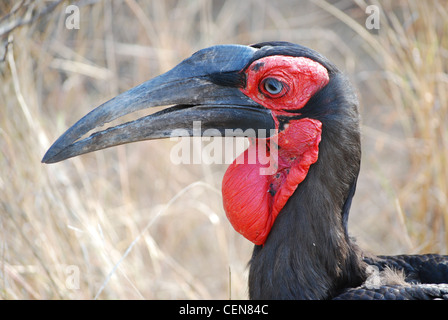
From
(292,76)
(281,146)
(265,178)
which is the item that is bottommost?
(265,178)

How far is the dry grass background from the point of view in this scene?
304 cm

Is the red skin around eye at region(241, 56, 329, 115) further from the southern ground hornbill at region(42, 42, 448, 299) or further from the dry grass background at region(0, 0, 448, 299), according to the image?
the dry grass background at region(0, 0, 448, 299)

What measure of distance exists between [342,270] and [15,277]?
164cm

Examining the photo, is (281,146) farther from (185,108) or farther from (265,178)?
(185,108)

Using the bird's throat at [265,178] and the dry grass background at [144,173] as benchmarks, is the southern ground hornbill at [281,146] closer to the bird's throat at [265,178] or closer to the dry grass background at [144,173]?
the bird's throat at [265,178]

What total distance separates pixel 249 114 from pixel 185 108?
25 centimetres

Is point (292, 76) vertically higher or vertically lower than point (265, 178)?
higher

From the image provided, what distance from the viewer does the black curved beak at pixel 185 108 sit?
2158 millimetres

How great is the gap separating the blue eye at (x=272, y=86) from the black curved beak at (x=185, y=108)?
0.27ft

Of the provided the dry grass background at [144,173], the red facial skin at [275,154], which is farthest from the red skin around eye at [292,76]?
the dry grass background at [144,173]

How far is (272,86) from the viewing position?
2.21 meters

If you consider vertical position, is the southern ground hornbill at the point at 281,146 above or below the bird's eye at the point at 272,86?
below

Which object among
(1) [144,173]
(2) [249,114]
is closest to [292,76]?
(2) [249,114]
